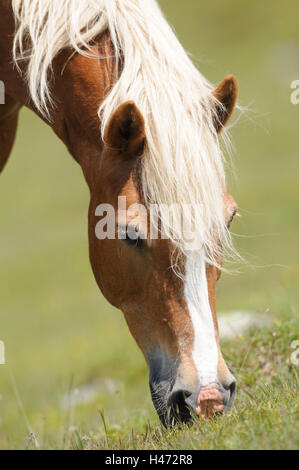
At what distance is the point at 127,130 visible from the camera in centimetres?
372

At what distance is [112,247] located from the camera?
382 centimetres

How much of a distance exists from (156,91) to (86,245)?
1790 centimetres

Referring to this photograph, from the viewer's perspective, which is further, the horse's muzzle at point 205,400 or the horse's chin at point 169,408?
the horse's chin at point 169,408

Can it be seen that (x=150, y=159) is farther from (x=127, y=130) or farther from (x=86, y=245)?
(x=86, y=245)

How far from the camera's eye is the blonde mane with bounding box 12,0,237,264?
11.8 feet

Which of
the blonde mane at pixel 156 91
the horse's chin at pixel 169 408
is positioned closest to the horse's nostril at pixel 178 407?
the horse's chin at pixel 169 408

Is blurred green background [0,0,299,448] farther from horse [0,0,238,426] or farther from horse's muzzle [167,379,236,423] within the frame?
horse's muzzle [167,379,236,423]

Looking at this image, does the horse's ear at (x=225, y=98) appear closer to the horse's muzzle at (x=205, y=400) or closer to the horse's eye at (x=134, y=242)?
the horse's eye at (x=134, y=242)

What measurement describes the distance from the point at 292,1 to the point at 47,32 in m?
33.5

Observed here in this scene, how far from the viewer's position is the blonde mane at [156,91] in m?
3.61

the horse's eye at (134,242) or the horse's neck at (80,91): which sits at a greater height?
the horse's neck at (80,91)

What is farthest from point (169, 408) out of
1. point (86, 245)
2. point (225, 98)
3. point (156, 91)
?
point (86, 245)

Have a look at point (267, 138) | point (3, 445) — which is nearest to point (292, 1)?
point (267, 138)

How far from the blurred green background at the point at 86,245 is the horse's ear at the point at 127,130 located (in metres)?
0.77
